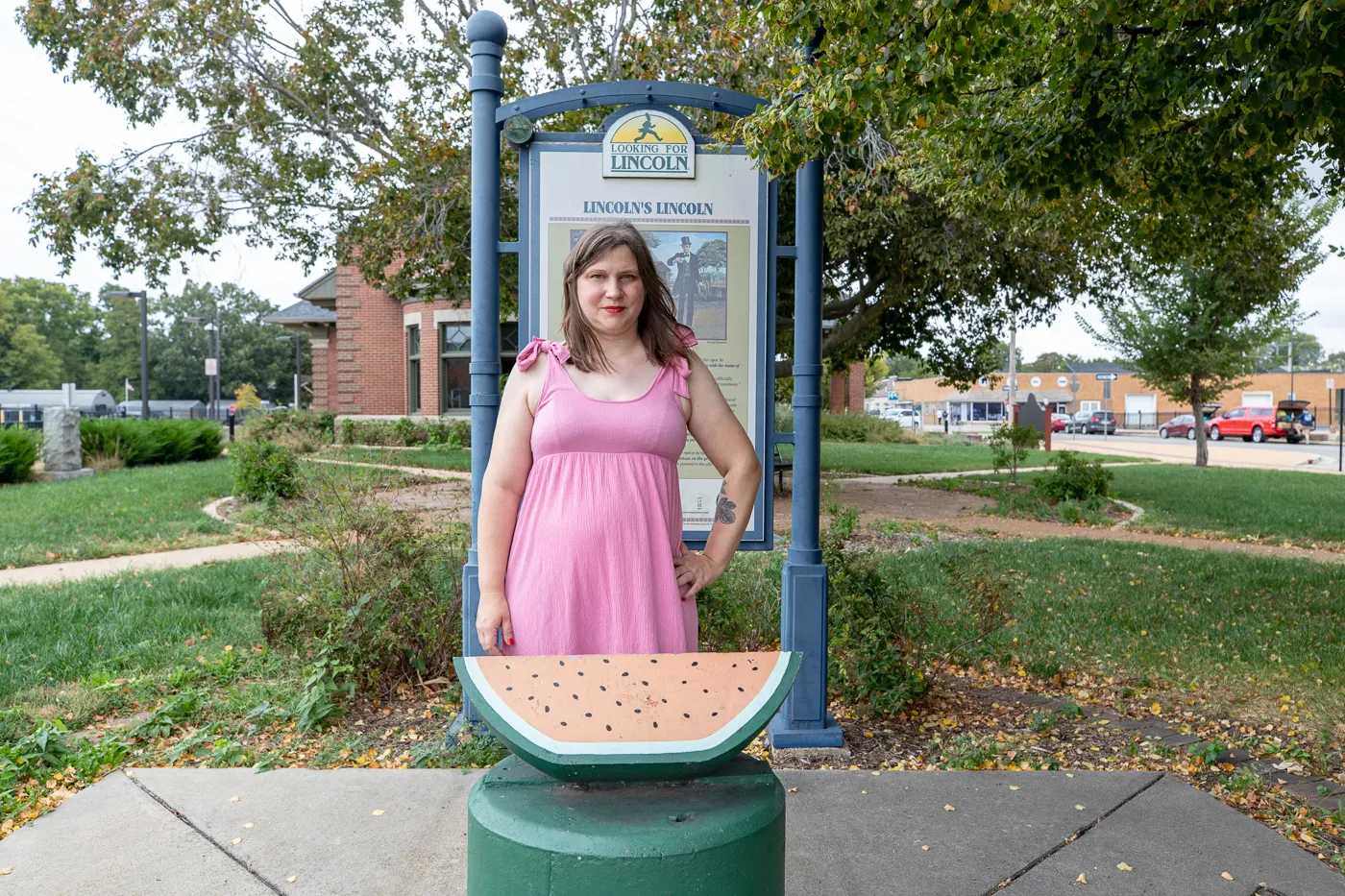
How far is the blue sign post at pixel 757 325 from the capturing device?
13.1 feet

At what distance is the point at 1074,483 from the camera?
1341 centimetres

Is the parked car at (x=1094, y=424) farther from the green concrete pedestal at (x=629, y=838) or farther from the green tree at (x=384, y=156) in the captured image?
the green concrete pedestal at (x=629, y=838)

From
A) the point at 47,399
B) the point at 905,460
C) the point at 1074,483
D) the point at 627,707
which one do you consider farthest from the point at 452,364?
the point at 47,399

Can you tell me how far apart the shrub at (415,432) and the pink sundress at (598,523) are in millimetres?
19434

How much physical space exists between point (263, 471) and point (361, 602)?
843 cm

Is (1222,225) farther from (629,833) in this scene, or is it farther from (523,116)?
(629,833)

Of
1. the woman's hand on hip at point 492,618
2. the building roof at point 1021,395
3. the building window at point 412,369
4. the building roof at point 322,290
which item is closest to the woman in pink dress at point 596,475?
the woman's hand on hip at point 492,618

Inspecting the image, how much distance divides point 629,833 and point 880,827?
1.83m

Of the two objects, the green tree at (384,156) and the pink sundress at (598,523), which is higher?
the green tree at (384,156)

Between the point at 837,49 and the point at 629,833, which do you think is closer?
the point at 629,833

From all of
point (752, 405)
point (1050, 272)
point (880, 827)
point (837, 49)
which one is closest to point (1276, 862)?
point (880, 827)

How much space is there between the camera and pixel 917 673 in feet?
15.0

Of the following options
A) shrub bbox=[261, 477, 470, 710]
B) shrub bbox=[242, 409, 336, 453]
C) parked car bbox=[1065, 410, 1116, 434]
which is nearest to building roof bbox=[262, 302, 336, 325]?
shrub bbox=[242, 409, 336, 453]

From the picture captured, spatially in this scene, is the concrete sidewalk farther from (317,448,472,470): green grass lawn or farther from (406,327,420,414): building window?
(406,327,420,414): building window
